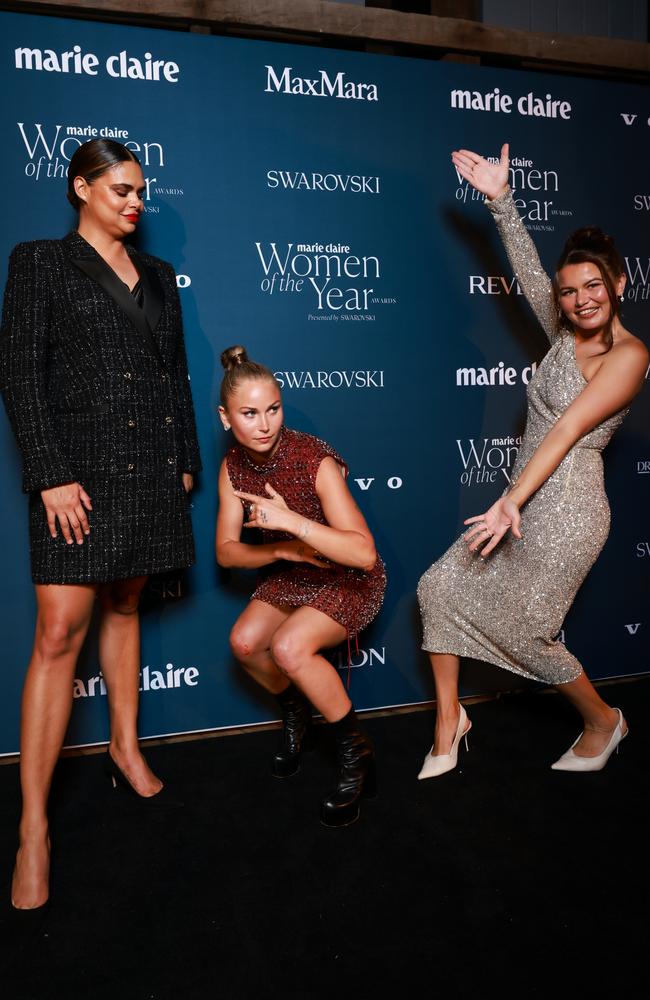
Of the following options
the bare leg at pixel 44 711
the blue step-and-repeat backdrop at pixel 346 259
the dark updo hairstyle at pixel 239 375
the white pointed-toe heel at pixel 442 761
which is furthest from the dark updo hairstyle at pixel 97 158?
the white pointed-toe heel at pixel 442 761

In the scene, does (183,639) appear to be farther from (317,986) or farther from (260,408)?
(317,986)

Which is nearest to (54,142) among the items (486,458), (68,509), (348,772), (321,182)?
(321,182)

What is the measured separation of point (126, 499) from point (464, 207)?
1680 mm

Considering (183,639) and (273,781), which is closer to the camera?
(273,781)

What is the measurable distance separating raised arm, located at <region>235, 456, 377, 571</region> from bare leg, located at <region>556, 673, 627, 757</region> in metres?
0.84

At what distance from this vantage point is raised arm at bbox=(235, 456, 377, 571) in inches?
74.1

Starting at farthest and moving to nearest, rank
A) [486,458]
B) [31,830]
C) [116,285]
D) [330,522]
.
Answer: [486,458] → [330,522] → [116,285] → [31,830]

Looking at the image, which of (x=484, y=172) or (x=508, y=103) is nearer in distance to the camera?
(x=484, y=172)

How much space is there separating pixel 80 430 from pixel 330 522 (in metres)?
0.70

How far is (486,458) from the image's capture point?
2.82 meters

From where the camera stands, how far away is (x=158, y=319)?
205cm

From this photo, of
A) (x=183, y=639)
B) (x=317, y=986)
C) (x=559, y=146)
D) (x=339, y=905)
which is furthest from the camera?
(x=559, y=146)

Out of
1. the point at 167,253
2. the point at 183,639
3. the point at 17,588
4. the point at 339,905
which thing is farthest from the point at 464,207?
the point at 339,905

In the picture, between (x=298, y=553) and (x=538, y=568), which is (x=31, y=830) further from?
(x=538, y=568)
